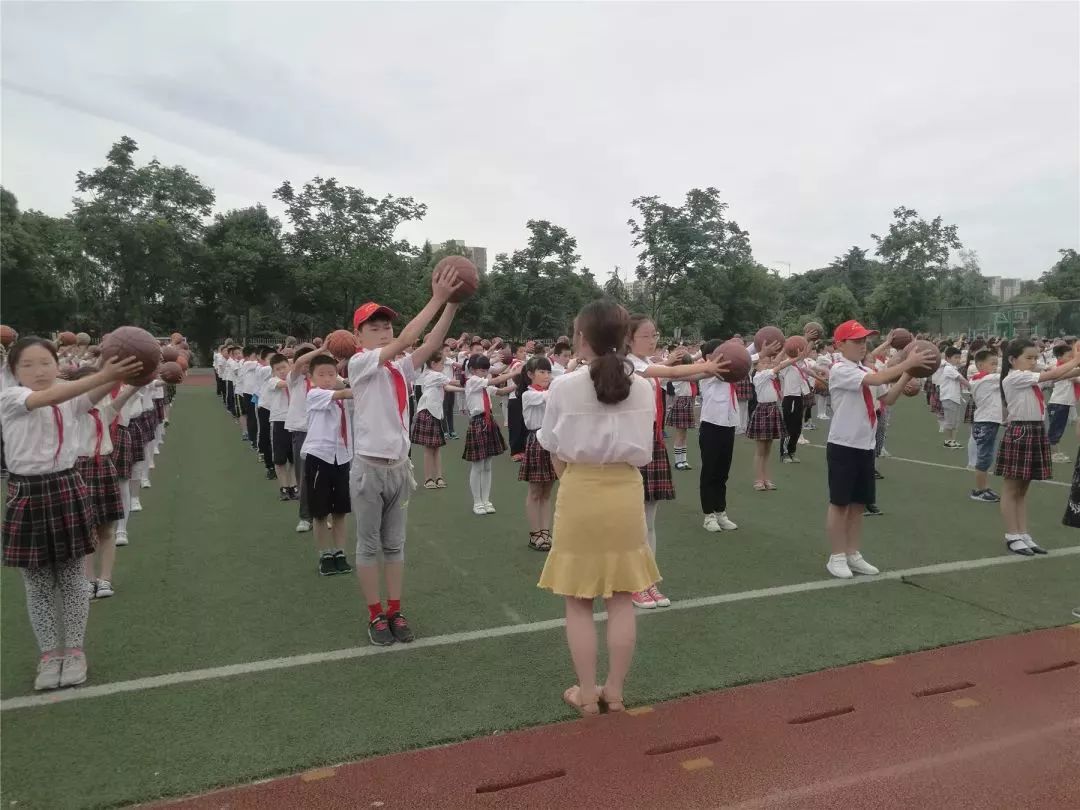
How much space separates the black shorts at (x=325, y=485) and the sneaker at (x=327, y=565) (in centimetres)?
34

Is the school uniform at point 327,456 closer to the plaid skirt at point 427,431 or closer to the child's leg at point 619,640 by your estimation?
the child's leg at point 619,640

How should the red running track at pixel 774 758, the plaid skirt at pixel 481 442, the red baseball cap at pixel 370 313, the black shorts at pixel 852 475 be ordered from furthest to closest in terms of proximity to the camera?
the plaid skirt at pixel 481 442
the black shorts at pixel 852 475
the red baseball cap at pixel 370 313
the red running track at pixel 774 758

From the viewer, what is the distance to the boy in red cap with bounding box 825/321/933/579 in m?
5.76

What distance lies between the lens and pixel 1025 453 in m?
6.32

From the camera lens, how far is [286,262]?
4303cm

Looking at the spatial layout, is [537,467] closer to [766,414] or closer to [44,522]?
[44,522]

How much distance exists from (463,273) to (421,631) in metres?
2.26

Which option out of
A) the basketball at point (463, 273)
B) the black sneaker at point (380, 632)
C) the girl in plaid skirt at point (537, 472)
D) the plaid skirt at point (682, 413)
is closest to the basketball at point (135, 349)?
the basketball at point (463, 273)

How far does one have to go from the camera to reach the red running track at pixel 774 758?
3.04 meters

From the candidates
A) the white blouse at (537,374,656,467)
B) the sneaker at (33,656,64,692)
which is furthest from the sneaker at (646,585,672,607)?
the sneaker at (33,656,64,692)

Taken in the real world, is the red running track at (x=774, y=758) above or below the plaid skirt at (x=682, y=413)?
below

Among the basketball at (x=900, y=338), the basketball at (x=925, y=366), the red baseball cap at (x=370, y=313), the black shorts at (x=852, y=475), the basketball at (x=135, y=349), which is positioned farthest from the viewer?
the basketball at (x=900, y=338)

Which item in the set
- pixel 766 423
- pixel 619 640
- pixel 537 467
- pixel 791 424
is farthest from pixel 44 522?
pixel 791 424

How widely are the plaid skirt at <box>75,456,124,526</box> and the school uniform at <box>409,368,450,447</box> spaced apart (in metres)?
4.86
